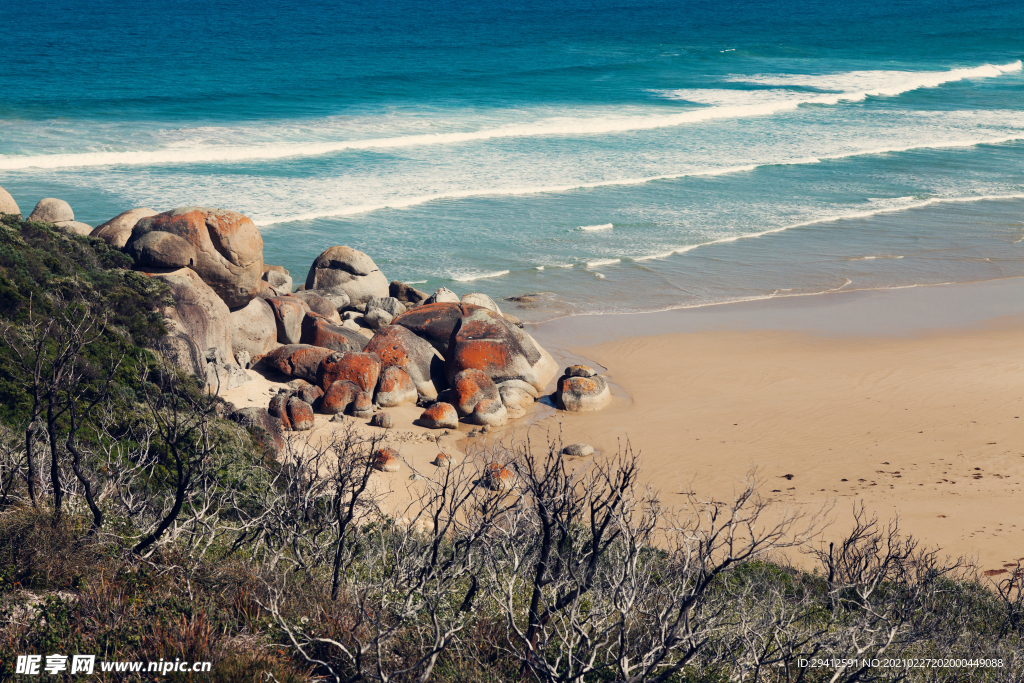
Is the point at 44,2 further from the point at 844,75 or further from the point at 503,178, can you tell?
the point at 844,75

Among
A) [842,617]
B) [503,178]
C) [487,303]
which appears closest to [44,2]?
[503,178]

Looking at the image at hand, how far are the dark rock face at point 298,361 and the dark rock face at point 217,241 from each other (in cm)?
145

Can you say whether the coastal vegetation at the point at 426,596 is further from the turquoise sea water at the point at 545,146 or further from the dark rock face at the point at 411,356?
the turquoise sea water at the point at 545,146

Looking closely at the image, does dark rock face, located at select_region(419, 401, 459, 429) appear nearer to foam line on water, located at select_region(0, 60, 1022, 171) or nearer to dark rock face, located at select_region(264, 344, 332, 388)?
dark rock face, located at select_region(264, 344, 332, 388)

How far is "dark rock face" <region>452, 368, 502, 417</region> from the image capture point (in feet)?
49.1

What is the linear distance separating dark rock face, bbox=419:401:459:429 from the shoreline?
1664 mm

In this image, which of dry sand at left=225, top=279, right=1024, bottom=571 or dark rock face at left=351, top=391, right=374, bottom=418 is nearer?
dry sand at left=225, top=279, right=1024, bottom=571

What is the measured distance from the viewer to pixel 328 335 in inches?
643

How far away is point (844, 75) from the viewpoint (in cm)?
6006

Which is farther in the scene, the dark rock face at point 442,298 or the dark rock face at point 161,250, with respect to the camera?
the dark rock face at point 442,298

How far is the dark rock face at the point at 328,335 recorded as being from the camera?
16.3m

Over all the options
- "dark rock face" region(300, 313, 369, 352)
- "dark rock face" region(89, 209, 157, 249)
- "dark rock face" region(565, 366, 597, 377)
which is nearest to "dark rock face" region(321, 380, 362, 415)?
"dark rock face" region(300, 313, 369, 352)

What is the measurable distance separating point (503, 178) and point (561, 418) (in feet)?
65.5

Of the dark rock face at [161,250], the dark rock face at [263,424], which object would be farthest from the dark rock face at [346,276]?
the dark rock face at [263,424]
